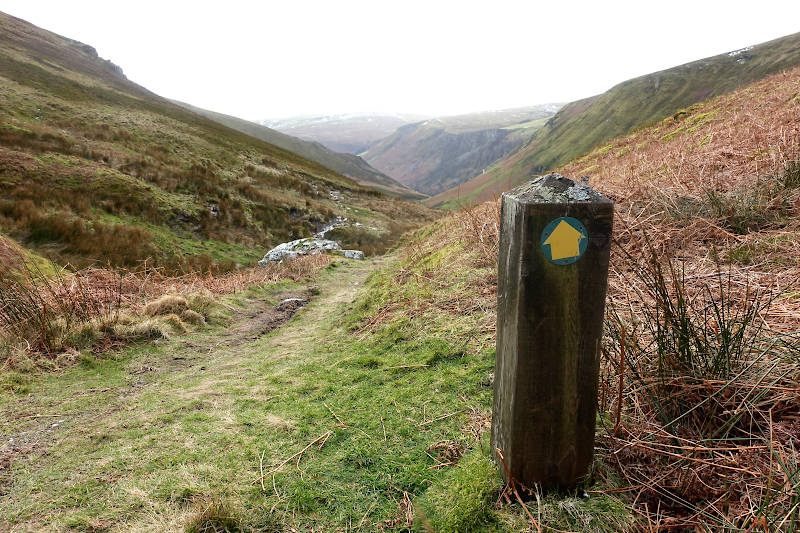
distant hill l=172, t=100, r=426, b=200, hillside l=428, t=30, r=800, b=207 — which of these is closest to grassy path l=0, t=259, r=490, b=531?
hillside l=428, t=30, r=800, b=207

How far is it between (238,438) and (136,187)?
17.2 metres

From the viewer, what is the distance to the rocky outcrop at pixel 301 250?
14.3 metres

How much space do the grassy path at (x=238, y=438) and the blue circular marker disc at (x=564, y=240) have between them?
62.2 inches

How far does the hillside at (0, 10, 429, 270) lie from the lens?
41.0 ft

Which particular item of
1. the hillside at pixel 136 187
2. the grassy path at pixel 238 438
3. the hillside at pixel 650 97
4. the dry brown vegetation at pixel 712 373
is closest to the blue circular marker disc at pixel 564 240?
the dry brown vegetation at pixel 712 373

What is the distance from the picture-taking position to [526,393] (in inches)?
71.3

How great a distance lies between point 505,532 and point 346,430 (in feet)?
5.07

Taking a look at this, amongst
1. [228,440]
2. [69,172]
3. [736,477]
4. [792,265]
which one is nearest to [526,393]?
[736,477]

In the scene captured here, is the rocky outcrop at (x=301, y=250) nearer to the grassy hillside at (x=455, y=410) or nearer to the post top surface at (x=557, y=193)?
the grassy hillside at (x=455, y=410)

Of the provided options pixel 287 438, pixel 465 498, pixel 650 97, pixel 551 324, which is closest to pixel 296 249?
pixel 287 438

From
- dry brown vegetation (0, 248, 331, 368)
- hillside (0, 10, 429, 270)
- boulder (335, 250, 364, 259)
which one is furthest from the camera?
Answer: boulder (335, 250, 364, 259)

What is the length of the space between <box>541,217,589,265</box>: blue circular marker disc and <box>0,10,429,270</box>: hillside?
1252cm

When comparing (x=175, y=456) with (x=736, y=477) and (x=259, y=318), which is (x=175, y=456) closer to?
(x=736, y=477)

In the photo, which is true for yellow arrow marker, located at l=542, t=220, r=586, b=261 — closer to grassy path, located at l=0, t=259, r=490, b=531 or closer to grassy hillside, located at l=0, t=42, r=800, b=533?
grassy hillside, located at l=0, t=42, r=800, b=533
